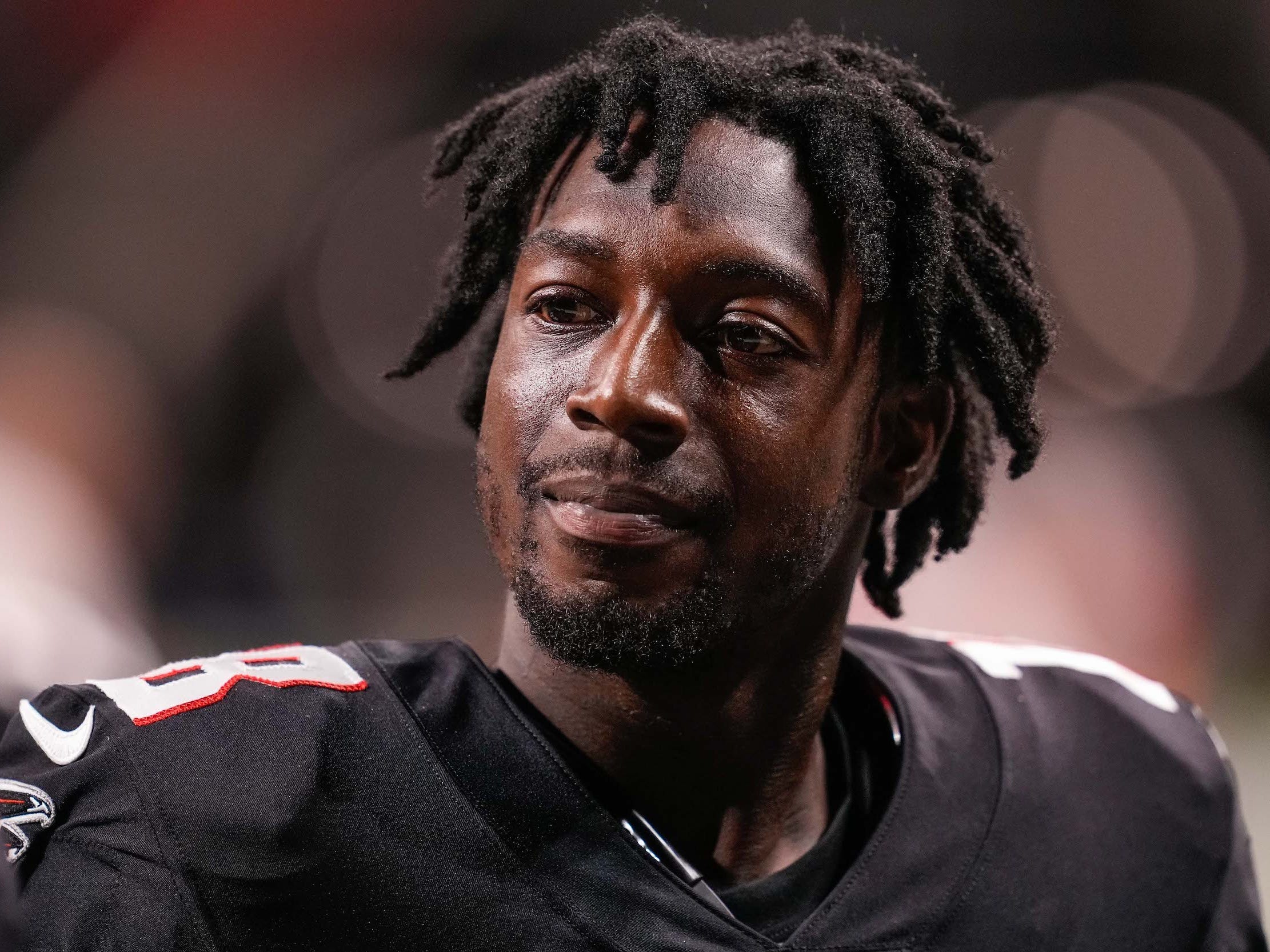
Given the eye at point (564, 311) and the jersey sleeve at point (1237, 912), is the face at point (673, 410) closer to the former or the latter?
the eye at point (564, 311)

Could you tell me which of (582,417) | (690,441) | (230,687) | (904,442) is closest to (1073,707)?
(904,442)

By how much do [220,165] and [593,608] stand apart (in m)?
3.00

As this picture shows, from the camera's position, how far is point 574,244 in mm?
1735

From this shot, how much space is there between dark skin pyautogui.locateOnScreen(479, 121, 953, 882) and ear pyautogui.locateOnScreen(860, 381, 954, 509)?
2cm

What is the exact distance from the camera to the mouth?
1.64m

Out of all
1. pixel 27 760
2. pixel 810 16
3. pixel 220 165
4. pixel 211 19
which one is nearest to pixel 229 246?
pixel 220 165

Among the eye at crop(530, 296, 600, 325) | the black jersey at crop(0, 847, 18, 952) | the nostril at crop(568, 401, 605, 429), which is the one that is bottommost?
the black jersey at crop(0, 847, 18, 952)

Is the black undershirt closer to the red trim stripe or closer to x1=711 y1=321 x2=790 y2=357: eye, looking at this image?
the red trim stripe

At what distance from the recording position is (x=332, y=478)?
14.3 ft

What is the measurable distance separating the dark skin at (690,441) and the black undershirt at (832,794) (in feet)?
0.08

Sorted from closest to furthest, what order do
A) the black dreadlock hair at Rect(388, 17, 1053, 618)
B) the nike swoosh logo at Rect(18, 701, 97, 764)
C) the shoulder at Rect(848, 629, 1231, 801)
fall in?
the nike swoosh logo at Rect(18, 701, 97, 764)
the black dreadlock hair at Rect(388, 17, 1053, 618)
the shoulder at Rect(848, 629, 1231, 801)

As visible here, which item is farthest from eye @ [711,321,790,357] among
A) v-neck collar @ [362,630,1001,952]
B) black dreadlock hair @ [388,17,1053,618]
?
v-neck collar @ [362,630,1001,952]

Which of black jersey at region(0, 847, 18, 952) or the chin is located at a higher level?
the chin

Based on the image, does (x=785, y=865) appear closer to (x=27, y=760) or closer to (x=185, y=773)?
(x=185, y=773)
